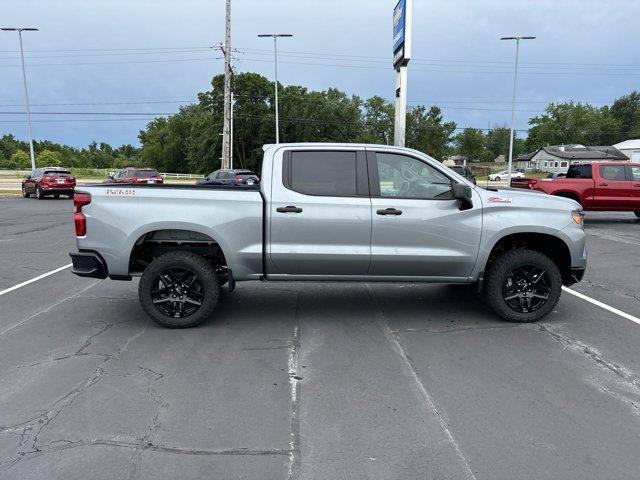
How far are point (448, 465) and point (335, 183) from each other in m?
3.16

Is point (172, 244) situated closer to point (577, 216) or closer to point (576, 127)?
point (577, 216)

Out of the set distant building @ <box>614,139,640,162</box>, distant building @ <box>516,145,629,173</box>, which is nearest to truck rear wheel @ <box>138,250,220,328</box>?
distant building @ <box>516,145,629,173</box>

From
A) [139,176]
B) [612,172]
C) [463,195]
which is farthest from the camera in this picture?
[139,176]

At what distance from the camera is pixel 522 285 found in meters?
5.71

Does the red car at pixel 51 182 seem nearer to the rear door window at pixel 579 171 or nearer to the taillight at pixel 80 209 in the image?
the rear door window at pixel 579 171

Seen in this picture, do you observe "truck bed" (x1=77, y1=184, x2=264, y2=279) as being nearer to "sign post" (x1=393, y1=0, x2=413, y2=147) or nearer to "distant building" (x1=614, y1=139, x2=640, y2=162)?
"sign post" (x1=393, y1=0, x2=413, y2=147)

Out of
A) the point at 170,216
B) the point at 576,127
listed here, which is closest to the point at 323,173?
the point at 170,216

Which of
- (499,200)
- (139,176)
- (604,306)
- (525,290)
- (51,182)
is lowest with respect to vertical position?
(604,306)

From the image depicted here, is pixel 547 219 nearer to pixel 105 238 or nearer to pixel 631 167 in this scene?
pixel 105 238

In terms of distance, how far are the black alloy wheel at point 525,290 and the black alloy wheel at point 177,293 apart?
334cm

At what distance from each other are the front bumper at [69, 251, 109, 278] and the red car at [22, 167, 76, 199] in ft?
76.3

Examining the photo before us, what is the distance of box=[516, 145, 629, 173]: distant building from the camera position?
7038 centimetres

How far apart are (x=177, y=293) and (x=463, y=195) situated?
316 cm

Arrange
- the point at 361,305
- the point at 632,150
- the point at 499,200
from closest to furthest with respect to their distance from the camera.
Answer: the point at 499,200, the point at 361,305, the point at 632,150
